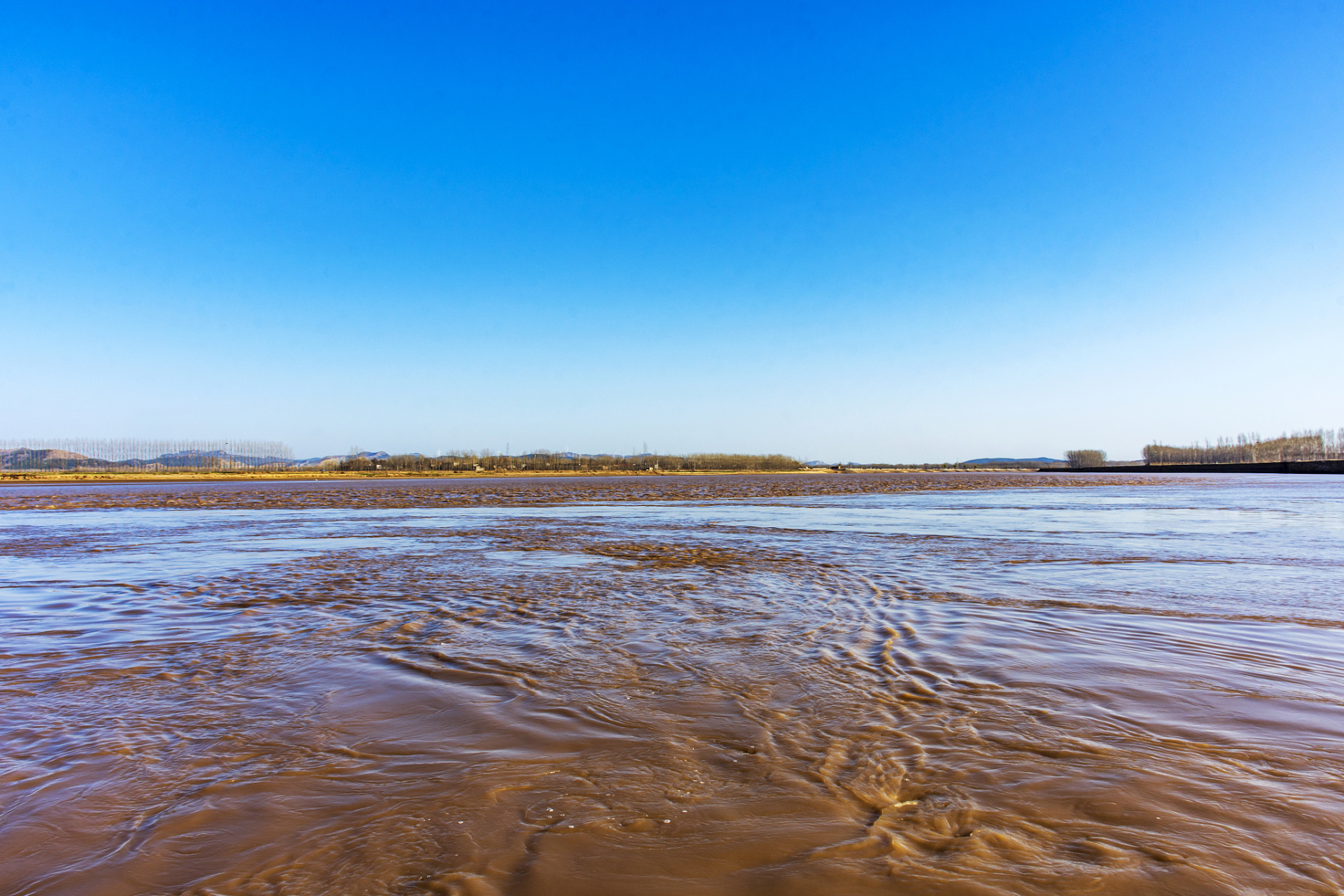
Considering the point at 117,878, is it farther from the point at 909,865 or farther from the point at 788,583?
the point at 788,583

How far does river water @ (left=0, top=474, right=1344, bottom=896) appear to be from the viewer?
8.73 ft

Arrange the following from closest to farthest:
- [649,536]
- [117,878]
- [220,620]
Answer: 1. [117,878]
2. [220,620]
3. [649,536]

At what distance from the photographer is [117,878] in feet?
8.51

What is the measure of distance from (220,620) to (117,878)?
531cm

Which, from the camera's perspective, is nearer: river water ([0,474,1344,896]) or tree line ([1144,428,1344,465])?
river water ([0,474,1344,896])

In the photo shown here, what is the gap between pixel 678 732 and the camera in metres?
4.01

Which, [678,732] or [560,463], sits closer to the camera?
[678,732]

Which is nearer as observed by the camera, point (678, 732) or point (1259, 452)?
point (678, 732)

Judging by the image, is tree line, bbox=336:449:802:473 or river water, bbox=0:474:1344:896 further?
tree line, bbox=336:449:802:473

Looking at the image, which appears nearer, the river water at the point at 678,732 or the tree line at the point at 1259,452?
the river water at the point at 678,732

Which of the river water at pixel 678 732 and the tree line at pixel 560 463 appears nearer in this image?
the river water at pixel 678 732

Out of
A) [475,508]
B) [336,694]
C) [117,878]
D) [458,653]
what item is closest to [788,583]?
[458,653]

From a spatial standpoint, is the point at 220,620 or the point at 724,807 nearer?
the point at 724,807

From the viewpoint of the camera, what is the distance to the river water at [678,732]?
266 centimetres
